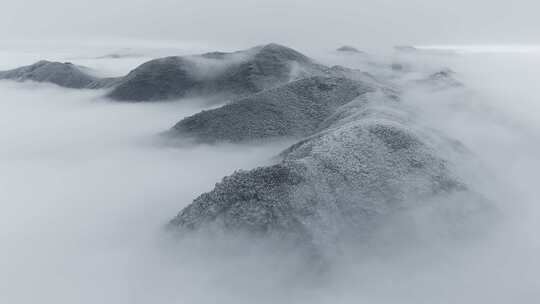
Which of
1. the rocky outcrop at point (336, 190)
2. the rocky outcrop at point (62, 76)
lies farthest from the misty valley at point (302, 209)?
the rocky outcrop at point (62, 76)

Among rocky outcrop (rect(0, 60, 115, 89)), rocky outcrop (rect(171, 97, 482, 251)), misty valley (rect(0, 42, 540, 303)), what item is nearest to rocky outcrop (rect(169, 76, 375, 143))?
misty valley (rect(0, 42, 540, 303))

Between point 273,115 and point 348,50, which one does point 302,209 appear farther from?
point 348,50

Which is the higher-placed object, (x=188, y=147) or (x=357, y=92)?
(x=357, y=92)

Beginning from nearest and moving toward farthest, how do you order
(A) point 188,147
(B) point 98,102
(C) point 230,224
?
(C) point 230,224 → (A) point 188,147 → (B) point 98,102

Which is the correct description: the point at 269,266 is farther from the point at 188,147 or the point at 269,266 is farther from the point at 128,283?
the point at 188,147

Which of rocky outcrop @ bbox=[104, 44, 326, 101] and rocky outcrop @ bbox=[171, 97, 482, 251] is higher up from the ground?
rocky outcrop @ bbox=[104, 44, 326, 101]

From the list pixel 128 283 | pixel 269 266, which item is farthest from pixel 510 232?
pixel 128 283

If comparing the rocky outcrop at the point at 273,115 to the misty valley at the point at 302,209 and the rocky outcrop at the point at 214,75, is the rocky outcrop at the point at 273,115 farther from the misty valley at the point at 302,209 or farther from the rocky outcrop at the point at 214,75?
the rocky outcrop at the point at 214,75

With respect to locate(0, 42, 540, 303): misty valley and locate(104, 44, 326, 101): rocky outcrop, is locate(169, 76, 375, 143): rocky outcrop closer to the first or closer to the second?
locate(0, 42, 540, 303): misty valley
